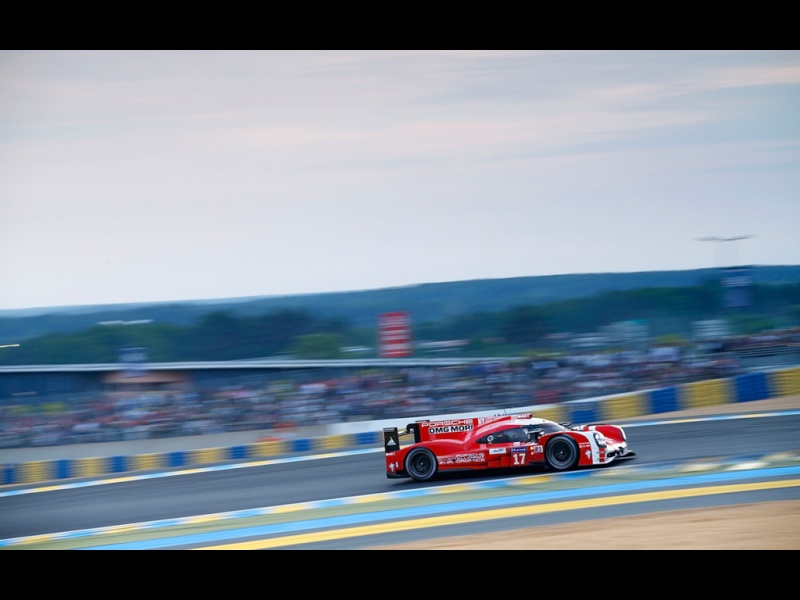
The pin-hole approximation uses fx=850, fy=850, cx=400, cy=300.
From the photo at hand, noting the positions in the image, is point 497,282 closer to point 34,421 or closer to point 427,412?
point 427,412

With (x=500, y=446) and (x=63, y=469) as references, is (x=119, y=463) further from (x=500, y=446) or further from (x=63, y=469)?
(x=500, y=446)

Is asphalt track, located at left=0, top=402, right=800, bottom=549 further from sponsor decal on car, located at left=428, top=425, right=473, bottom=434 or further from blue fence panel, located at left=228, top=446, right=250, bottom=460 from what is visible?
blue fence panel, located at left=228, top=446, right=250, bottom=460

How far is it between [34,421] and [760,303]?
1903 centimetres

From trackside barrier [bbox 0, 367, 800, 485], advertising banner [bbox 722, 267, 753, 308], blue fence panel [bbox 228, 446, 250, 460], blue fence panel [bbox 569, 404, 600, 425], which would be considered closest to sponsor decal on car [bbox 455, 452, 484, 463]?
trackside barrier [bbox 0, 367, 800, 485]

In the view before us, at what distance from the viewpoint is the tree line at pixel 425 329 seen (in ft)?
74.5

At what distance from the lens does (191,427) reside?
2034 cm

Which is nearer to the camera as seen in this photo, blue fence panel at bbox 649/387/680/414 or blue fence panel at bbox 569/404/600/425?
blue fence panel at bbox 569/404/600/425

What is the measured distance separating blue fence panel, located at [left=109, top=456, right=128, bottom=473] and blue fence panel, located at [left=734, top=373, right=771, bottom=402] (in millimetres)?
12756

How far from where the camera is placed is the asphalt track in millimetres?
9055

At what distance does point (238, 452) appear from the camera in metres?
17.9

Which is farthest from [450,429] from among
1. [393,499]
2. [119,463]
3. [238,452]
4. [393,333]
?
[393,333]
